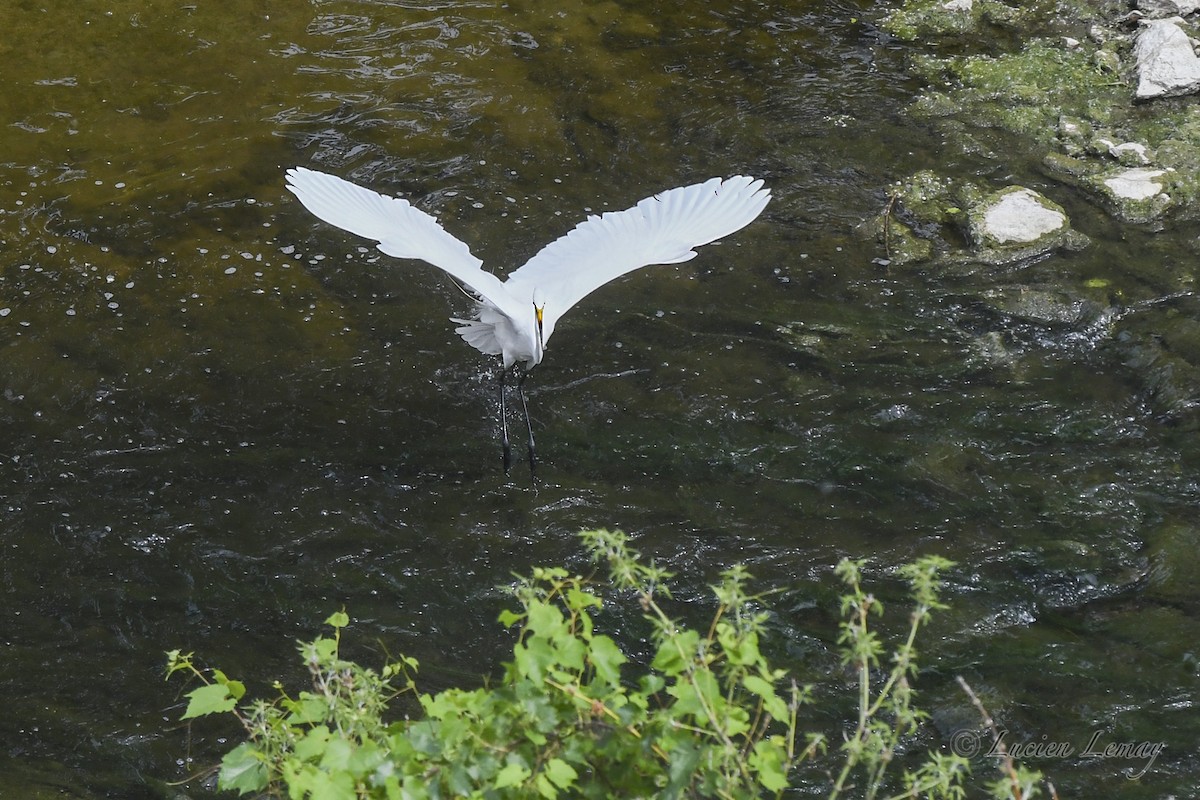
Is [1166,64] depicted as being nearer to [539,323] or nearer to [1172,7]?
[1172,7]

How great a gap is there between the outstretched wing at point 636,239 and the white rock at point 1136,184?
2.13 metres

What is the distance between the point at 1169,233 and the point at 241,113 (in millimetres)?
4385

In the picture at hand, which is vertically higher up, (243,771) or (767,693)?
(767,693)

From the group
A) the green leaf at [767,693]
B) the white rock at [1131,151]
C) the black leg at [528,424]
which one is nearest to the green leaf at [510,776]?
the green leaf at [767,693]

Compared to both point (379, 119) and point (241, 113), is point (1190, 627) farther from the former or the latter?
point (241, 113)

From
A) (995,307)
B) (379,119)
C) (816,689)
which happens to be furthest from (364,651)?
(379,119)

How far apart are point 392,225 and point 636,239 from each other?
33.0 inches

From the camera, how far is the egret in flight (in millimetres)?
3730

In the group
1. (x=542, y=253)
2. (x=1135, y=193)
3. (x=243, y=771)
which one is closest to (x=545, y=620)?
(x=243, y=771)

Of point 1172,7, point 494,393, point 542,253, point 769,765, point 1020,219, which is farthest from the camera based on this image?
point 1172,7

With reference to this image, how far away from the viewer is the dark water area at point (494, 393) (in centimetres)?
331

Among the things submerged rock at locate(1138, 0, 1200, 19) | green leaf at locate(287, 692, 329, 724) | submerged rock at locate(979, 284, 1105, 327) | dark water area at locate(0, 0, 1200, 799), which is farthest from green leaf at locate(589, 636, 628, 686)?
submerged rock at locate(1138, 0, 1200, 19)

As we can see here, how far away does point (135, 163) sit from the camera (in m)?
5.43

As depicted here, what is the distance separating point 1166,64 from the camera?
5918 millimetres
